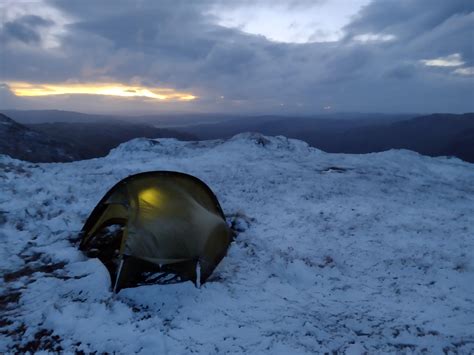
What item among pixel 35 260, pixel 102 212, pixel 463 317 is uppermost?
pixel 102 212

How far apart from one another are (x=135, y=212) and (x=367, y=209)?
34.5 ft

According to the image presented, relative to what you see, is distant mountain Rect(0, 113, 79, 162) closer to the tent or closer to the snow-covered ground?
the snow-covered ground

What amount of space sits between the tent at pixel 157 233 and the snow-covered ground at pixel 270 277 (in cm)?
43

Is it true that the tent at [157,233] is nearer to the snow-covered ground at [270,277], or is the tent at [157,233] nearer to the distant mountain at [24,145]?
the snow-covered ground at [270,277]

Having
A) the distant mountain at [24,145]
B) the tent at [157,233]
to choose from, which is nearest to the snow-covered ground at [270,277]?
the tent at [157,233]

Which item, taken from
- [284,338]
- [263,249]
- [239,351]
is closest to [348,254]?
[263,249]

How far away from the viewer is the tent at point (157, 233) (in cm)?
784

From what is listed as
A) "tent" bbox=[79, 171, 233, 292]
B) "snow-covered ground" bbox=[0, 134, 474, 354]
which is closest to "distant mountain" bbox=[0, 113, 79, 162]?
"snow-covered ground" bbox=[0, 134, 474, 354]

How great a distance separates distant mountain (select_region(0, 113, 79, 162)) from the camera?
115 feet

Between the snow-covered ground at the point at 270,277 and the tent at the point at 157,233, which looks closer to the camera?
the snow-covered ground at the point at 270,277

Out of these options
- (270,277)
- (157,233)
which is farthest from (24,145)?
(270,277)

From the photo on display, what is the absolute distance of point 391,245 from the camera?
451 inches

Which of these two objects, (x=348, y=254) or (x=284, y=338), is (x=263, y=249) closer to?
(x=348, y=254)

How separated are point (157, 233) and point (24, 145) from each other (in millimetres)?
38646
